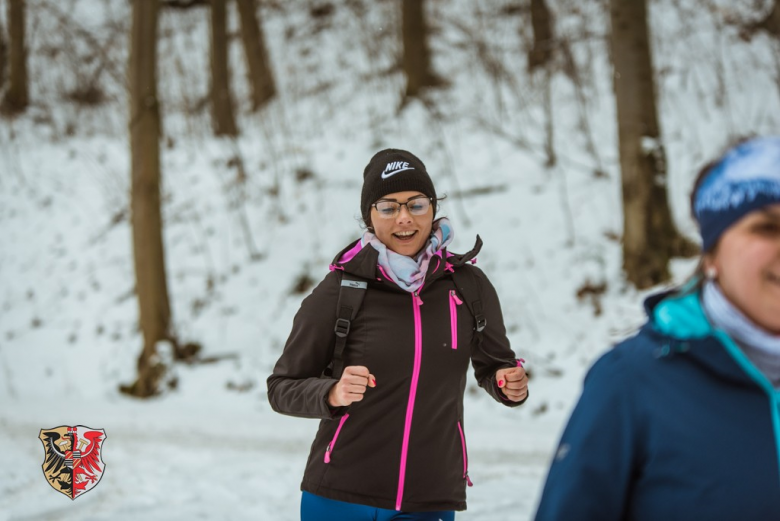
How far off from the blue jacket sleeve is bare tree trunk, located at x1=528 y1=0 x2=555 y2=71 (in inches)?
427

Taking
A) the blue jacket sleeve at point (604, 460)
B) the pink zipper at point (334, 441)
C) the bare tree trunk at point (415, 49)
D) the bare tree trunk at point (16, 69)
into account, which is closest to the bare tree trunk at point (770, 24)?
the bare tree trunk at point (415, 49)

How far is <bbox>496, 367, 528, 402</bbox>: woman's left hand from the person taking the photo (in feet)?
7.24

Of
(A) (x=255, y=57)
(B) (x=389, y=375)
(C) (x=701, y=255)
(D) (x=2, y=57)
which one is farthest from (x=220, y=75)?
(C) (x=701, y=255)

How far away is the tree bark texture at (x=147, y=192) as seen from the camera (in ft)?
24.0

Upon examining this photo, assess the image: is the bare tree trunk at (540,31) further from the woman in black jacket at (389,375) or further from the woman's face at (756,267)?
the woman's face at (756,267)

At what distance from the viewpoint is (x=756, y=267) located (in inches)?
48.1

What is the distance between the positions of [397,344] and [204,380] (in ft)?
19.0

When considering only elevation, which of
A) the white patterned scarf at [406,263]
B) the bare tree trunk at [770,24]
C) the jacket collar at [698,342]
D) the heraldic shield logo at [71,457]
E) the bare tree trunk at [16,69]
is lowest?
the heraldic shield logo at [71,457]

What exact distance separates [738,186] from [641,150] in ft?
19.7

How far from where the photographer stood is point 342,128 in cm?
1237

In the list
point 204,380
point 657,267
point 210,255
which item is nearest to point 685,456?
point 657,267

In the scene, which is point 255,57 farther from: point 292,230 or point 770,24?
point 770,24

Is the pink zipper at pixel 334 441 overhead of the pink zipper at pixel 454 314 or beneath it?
beneath

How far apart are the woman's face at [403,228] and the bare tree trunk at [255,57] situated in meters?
11.0
